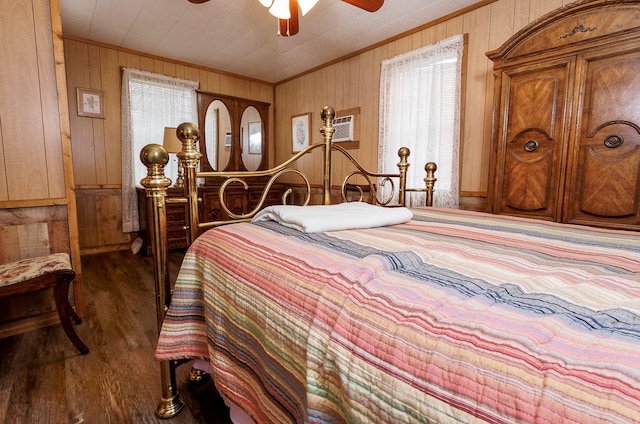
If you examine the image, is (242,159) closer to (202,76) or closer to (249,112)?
(249,112)

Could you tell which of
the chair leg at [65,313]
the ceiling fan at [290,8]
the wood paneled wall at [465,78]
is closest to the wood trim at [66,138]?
the chair leg at [65,313]

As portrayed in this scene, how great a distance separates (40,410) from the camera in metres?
1.35

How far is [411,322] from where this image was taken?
49 centimetres

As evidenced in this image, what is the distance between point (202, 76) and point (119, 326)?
3577mm

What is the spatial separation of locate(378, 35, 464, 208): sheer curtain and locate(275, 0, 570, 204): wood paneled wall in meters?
Answer: 0.11

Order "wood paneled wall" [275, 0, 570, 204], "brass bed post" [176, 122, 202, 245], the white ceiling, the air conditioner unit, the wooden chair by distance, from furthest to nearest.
→ the air conditioner unit < the white ceiling < "wood paneled wall" [275, 0, 570, 204] < the wooden chair < "brass bed post" [176, 122, 202, 245]

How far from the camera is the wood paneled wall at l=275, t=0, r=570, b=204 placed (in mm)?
2598

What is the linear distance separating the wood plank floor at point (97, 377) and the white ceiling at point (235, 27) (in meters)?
2.65

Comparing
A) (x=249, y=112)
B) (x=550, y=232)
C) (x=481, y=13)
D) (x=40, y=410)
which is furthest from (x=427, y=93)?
(x=40, y=410)

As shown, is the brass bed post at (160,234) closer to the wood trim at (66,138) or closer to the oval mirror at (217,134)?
the wood trim at (66,138)

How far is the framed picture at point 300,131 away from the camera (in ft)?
15.2

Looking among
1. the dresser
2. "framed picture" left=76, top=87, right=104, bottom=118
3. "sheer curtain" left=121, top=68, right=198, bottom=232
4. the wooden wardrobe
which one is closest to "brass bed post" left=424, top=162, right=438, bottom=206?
the wooden wardrobe

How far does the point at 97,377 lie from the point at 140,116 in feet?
11.0

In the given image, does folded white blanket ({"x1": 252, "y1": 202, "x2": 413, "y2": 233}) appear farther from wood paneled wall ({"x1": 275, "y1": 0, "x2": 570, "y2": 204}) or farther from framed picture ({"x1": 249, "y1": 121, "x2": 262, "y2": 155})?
framed picture ({"x1": 249, "y1": 121, "x2": 262, "y2": 155})
